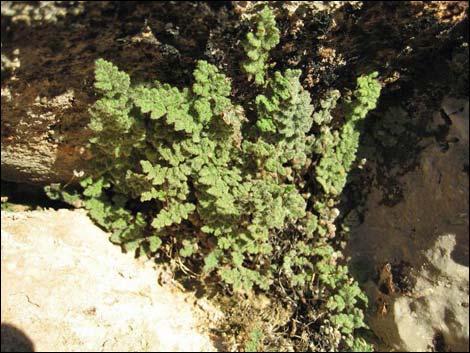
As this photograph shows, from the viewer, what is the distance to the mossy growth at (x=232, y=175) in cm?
351

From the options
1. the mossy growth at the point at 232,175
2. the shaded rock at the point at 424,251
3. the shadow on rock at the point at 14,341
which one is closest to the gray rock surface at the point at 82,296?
the shadow on rock at the point at 14,341

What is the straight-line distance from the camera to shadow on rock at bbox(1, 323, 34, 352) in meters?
3.34

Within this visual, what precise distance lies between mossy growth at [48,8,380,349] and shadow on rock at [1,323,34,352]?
44.6 inches

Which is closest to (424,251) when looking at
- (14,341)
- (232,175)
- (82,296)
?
(232,175)

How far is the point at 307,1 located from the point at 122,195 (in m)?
2.32

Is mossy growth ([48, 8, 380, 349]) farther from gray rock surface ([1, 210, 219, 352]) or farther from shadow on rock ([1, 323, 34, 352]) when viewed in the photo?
shadow on rock ([1, 323, 34, 352])

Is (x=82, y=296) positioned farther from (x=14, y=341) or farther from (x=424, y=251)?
(x=424, y=251)

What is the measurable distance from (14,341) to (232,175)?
203cm

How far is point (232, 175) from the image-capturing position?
3848mm

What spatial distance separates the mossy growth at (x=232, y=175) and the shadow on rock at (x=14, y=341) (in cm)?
113

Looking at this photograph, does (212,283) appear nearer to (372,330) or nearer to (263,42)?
(372,330)

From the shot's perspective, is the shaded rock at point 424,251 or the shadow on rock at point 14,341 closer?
the shadow on rock at point 14,341

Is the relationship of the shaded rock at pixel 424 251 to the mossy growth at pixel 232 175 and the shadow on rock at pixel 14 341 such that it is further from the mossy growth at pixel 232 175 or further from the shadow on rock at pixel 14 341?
the shadow on rock at pixel 14 341

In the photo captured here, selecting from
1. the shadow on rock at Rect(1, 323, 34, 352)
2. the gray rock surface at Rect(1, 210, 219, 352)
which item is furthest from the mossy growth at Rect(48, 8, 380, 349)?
the shadow on rock at Rect(1, 323, 34, 352)
